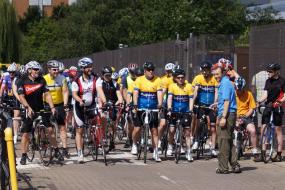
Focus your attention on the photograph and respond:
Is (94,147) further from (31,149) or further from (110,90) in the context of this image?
(110,90)

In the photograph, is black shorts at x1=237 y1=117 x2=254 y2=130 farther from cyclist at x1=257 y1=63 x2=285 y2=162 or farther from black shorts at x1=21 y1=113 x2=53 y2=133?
black shorts at x1=21 y1=113 x2=53 y2=133

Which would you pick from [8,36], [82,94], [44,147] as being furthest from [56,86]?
[8,36]

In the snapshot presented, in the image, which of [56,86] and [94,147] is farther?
[56,86]

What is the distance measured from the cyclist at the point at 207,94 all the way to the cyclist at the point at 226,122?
228 centimetres

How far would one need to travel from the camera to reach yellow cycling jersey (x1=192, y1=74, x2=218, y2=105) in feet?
50.0

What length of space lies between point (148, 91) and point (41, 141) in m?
2.43

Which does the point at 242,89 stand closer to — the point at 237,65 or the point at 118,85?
the point at 118,85

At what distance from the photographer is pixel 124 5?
67062mm

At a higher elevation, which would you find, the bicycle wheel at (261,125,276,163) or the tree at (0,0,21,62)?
the tree at (0,0,21,62)

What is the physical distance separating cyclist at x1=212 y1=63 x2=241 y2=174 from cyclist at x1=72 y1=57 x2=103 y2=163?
2.69 meters

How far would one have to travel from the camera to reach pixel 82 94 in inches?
560

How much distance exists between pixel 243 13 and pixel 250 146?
30.5 meters

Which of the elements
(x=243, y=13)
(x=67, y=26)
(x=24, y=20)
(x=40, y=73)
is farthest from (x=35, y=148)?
(x=24, y=20)

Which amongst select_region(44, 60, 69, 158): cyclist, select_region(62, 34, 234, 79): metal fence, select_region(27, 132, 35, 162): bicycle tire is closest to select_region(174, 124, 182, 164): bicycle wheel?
select_region(44, 60, 69, 158): cyclist
